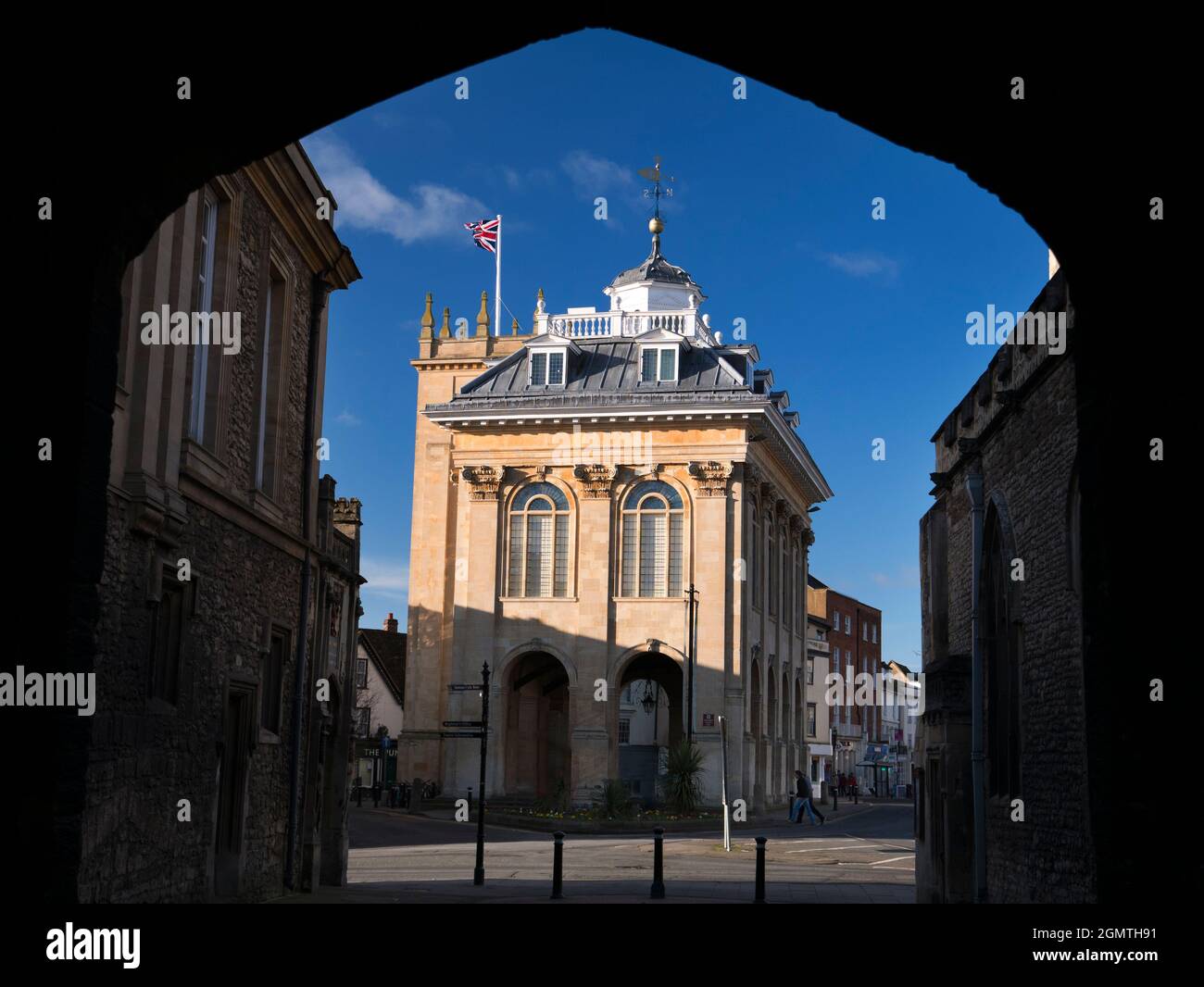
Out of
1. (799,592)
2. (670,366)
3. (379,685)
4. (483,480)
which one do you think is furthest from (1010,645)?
(379,685)

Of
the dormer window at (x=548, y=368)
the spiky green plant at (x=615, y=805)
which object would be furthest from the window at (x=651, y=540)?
the spiky green plant at (x=615, y=805)

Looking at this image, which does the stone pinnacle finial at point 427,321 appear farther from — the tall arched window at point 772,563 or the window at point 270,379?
the window at point 270,379

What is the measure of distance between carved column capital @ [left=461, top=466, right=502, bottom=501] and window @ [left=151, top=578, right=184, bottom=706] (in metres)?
34.2

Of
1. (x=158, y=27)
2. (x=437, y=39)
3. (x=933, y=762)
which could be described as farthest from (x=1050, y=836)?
(x=158, y=27)

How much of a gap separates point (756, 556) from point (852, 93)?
4241cm

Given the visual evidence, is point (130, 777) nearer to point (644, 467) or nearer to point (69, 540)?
point (69, 540)

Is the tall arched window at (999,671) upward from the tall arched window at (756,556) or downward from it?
downward

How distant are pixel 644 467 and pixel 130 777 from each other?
3595cm

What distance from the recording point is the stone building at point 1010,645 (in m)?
13.8

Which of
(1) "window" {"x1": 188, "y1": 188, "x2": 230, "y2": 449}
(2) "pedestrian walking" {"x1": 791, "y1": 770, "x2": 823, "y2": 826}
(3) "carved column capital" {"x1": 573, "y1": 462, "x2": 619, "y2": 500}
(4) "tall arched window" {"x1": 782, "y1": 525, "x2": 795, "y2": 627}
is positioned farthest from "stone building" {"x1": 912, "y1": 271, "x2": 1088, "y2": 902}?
(4) "tall arched window" {"x1": 782, "y1": 525, "x2": 795, "y2": 627}

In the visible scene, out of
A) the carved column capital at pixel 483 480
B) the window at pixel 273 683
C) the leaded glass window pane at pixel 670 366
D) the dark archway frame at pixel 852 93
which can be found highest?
the leaded glass window pane at pixel 670 366

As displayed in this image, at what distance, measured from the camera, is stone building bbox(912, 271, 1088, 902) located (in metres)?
13.8

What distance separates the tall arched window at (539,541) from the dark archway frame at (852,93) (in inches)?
1587

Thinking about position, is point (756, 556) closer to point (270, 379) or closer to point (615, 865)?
point (615, 865)
